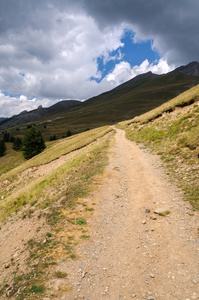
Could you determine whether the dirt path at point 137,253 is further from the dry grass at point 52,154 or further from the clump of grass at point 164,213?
the dry grass at point 52,154

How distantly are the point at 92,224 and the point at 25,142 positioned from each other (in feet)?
202

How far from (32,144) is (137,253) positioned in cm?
6339

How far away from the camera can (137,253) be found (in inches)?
239

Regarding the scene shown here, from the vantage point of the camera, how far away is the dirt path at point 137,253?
187 inches

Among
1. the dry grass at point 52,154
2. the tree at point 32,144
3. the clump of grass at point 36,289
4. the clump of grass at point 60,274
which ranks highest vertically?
the tree at point 32,144

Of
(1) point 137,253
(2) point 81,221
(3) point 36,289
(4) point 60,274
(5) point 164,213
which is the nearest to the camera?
(3) point 36,289

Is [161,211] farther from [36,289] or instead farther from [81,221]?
[36,289]

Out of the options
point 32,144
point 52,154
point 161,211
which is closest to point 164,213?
point 161,211

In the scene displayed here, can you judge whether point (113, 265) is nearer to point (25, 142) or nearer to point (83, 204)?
point (83, 204)

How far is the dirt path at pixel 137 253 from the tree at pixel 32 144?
56524 millimetres

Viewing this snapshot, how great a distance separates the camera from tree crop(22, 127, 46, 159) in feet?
197

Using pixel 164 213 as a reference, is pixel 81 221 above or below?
above

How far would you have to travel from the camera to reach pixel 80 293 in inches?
187

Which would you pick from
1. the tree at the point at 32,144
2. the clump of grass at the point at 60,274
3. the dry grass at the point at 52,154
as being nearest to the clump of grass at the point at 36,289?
the clump of grass at the point at 60,274
